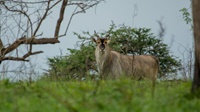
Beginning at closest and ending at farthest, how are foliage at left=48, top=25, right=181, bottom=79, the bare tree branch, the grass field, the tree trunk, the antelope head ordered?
the grass field
the tree trunk
the bare tree branch
the antelope head
foliage at left=48, top=25, right=181, bottom=79

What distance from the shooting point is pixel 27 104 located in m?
4.62

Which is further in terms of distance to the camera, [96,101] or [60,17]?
[60,17]

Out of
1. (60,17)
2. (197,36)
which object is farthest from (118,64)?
(197,36)

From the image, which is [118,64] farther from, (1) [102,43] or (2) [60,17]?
(2) [60,17]

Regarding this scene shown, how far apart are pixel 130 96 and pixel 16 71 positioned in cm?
765

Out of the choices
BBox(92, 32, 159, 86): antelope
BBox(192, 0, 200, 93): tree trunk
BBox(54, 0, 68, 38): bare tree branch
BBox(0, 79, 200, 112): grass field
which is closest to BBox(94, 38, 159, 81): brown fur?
BBox(92, 32, 159, 86): antelope

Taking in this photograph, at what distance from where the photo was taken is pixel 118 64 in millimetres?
16828

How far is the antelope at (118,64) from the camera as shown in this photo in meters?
16.0

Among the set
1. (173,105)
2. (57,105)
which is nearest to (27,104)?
(57,105)

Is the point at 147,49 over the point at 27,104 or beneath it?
over

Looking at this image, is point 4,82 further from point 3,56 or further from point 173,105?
point 3,56

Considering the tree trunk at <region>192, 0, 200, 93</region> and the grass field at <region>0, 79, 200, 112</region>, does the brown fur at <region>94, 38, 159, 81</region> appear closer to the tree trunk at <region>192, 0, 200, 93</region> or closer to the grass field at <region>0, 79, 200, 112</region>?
the tree trunk at <region>192, 0, 200, 93</region>

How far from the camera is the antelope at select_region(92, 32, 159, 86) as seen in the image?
16.0m

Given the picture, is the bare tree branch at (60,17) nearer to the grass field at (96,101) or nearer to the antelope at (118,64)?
the antelope at (118,64)
